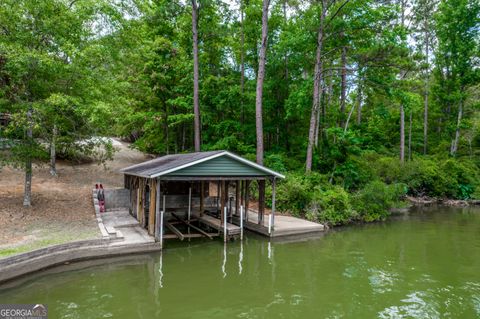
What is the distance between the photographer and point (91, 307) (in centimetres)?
590

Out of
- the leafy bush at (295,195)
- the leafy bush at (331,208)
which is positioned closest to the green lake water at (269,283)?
the leafy bush at (331,208)

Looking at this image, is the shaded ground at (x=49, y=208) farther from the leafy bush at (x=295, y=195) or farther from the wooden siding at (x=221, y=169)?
the leafy bush at (x=295, y=195)

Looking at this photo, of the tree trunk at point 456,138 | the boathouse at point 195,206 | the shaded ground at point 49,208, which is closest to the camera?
the shaded ground at point 49,208

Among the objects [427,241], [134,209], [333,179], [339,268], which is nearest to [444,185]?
[333,179]

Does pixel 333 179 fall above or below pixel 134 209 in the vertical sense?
above

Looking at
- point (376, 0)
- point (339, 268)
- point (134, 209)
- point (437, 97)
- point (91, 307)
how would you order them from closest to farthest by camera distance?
point (91, 307), point (339, 268), point (134, 209), point (376, 0), point (437, 97)

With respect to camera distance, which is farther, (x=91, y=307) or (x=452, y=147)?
(x=452, y=147)

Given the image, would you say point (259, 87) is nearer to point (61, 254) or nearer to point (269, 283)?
point (269, 283)

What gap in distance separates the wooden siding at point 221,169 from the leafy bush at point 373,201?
6.65 metres

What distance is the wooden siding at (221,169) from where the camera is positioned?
33.8 ft

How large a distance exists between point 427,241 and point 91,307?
11968mm

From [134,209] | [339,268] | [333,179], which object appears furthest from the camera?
[333,179]

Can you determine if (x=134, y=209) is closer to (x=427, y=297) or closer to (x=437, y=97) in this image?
(x=427, y=297)

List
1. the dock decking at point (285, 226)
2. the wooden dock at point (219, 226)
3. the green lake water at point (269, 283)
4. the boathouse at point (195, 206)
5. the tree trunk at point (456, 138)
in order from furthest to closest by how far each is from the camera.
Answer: the tree trunk at point (456, 138) → the dock decking at point (285, 226) → the wooden dock at point (219, 226) → the boathouse at point (195, 206) → the green lake water at point (269, 283)
